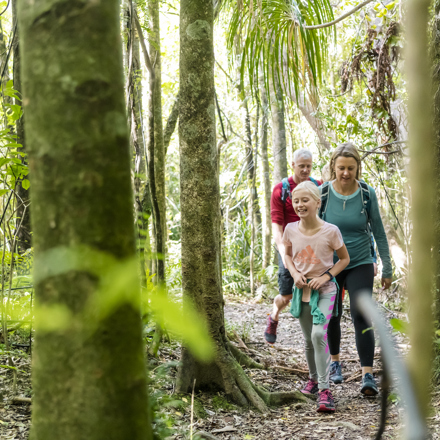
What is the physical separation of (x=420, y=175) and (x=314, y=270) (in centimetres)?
343

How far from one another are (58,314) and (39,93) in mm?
424

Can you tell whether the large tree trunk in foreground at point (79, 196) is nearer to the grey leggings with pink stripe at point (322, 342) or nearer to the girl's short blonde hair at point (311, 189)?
the grey leggings with pink stripe at point (322, 342)

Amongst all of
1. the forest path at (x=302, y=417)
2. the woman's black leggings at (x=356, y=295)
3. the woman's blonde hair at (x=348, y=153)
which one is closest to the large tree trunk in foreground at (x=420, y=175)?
the forest path at (x=302, y=417)

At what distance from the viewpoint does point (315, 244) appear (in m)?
3.83

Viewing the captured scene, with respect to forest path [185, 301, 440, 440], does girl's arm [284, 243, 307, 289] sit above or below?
above

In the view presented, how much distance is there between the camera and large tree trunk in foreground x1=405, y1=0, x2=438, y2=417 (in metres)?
0.47

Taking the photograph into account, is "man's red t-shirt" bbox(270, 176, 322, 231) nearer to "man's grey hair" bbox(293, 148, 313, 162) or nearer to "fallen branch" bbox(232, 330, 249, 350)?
"man's grey hair" bbox(293, 148, 313, 162)

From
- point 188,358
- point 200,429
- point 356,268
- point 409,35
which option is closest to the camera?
point 409,35

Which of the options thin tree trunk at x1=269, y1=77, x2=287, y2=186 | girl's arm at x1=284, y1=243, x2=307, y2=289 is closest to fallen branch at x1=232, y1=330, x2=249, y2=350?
girl's arm at x1=284, y1=243, x2=307, y2=289

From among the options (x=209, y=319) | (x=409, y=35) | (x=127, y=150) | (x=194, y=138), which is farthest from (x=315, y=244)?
(x=409, y=35)

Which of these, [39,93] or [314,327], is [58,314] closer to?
[39,93]

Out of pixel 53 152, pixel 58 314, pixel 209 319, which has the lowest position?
pixel 209 319

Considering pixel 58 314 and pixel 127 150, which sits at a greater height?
pixel 127 150

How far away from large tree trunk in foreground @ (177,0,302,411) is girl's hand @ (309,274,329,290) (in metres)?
0.75
